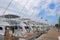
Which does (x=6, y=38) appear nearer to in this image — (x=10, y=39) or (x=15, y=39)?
(x=10, y=39)

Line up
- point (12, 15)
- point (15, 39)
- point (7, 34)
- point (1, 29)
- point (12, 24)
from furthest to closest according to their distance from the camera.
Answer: point (12, 15)
point (12, 24)
point (1, 29)
point (15, 39)
point (7, 34)

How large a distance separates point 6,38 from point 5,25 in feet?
39.3

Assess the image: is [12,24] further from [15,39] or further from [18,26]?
[15,39]

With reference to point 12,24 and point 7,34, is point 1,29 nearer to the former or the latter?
point 12,24

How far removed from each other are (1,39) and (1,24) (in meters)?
11.7

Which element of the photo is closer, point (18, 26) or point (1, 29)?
point (1, 29)

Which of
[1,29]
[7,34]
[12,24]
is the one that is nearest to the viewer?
[7,34]

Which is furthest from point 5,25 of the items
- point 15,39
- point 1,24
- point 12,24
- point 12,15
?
point 12,15

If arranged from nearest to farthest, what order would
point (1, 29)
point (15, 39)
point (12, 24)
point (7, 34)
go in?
point (7, 34) → point (15, 39) → point (1, 29) → point (12, 24)

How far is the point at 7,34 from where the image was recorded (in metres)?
7.79

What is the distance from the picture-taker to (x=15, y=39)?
28.6 ft

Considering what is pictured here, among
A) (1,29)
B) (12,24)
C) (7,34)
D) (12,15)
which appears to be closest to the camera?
(7,34)

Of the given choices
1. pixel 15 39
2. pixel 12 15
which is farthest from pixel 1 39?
pixel 12 15

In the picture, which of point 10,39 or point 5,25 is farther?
point 5,25
